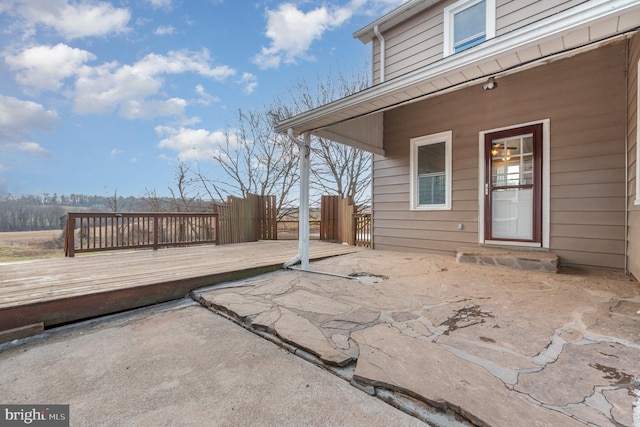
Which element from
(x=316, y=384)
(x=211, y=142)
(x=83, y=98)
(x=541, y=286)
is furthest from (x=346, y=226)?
(x=83, y=98)

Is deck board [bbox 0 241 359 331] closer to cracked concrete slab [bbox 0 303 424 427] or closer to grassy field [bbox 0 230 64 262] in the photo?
cracked concrete slab [bbox 0 303 424 427]

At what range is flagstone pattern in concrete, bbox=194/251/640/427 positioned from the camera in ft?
4.03

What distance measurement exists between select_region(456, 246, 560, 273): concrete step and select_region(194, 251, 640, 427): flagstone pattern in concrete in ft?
0.51

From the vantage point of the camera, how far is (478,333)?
1.92 metres

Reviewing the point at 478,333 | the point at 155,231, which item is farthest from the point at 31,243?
the point at 478,333

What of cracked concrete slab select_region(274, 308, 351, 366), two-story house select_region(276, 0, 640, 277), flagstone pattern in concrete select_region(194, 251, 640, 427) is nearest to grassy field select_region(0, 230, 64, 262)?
flagstone pattern in concrete select_region(194, 251, 640, 427)

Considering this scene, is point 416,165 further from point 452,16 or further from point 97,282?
point 97,282

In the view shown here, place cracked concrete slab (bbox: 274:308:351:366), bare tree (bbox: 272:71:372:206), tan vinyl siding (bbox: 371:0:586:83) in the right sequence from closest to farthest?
cracked concrete slab (bbox: 274:308:351:366) → tan vinyl siding (bbox: 371:0:586:83) → bare tree (bbox: 272:71:372:206)

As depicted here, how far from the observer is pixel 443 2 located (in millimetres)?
4887

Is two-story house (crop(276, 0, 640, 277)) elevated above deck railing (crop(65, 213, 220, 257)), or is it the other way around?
two-story house (crop(276, 0, 640, 277))

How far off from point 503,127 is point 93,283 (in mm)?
5821

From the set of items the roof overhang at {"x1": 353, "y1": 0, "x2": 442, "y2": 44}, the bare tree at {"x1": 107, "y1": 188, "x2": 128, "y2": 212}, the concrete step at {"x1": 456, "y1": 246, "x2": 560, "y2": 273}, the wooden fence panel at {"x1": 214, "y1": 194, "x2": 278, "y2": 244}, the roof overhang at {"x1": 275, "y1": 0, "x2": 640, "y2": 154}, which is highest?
the roof overhang at {"x1": 353, "y1": 0, "x2": 442, "y2": 44}

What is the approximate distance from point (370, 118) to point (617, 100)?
329 cm

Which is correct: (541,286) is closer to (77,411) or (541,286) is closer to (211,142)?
(77,411)
